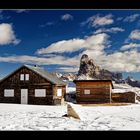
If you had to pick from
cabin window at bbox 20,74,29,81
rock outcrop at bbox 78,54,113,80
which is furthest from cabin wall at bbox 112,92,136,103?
cabin window at bbox 20,74,29,81

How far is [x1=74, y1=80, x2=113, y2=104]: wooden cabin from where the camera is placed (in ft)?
92.4

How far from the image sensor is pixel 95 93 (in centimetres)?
2830

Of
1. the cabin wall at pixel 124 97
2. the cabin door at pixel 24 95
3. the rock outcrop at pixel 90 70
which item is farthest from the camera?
the rock outcrop at pixel 90 70

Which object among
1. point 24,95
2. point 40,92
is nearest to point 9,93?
point 24,95

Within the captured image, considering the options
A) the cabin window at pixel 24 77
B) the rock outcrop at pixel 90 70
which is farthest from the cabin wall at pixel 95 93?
the cabin window at pixel 24 77

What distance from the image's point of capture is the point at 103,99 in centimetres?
2825

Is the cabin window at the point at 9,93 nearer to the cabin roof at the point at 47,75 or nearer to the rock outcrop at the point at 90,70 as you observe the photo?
the cabin roof at the point at 47,75

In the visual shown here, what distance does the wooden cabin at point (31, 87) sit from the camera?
1056 inches

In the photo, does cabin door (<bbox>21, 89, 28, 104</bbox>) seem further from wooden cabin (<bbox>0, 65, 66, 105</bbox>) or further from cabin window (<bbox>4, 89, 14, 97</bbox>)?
cabin window (<bbox>4, 89, 14, 97</bbox>)

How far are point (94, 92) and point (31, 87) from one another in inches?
202

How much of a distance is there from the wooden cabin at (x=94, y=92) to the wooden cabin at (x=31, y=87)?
4.89 ft
